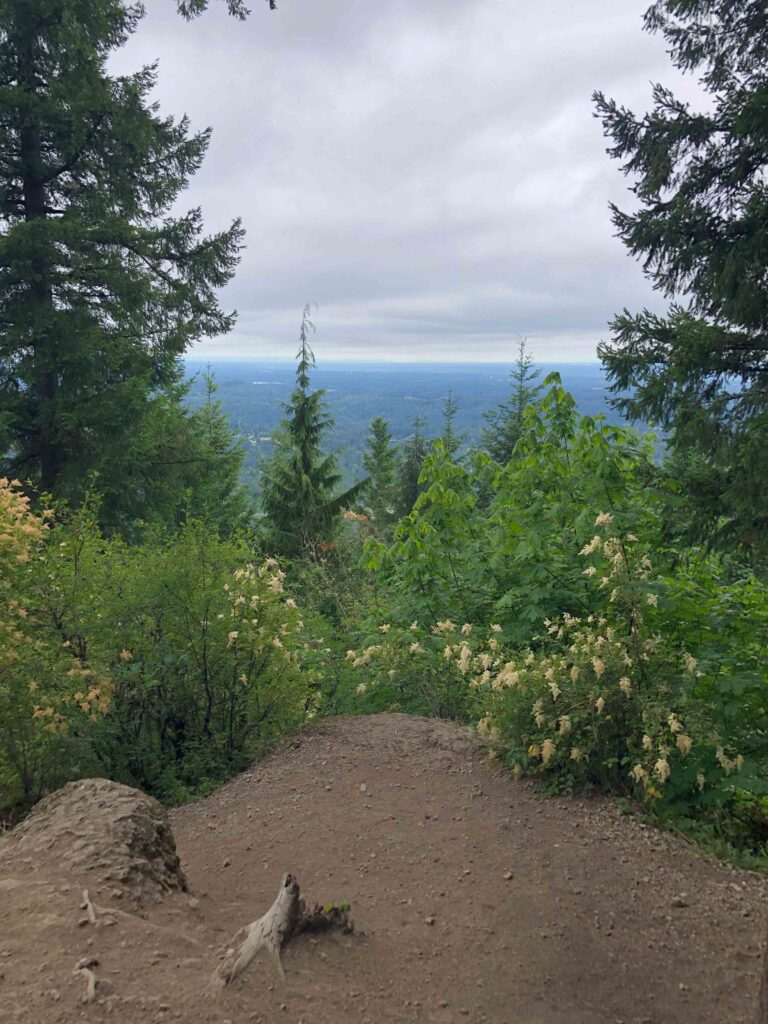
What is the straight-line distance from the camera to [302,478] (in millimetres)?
20406

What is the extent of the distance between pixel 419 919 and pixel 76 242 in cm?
1027

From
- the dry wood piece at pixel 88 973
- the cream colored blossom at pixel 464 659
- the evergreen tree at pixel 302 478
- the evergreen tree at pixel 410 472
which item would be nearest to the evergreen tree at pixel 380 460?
the evergreen tree at pixel 410 472

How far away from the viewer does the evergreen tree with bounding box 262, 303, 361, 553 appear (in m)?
20.6

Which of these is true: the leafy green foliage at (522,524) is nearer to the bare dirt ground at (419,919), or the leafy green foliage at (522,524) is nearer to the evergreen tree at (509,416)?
the bare dirt ground at (419,919)

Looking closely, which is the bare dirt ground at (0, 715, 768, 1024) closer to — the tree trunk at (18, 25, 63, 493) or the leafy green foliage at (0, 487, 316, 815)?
the leafy green foliage at (0, 487, 316, 815)

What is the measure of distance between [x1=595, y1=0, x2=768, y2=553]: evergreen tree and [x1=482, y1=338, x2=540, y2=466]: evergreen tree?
61.1 feet

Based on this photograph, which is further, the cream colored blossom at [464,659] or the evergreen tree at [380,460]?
the evergreen tree at [380,460]

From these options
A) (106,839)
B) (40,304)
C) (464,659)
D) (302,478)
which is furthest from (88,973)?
(302,478)

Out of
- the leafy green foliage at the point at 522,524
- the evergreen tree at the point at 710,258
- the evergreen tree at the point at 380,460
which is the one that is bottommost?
the evergreen tree at the point at 380,460

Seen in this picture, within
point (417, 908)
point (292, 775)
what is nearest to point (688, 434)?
point (417, 908)

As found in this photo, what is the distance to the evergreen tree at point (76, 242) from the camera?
32.4 feet

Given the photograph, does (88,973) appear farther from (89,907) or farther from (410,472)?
(410,472)

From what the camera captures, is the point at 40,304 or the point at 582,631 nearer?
the point at 582,631

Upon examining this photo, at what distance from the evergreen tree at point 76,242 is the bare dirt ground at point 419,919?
7780mm
